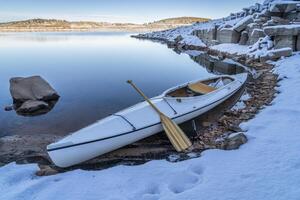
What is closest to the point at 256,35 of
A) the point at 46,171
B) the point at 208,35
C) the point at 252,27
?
the point at 252,27

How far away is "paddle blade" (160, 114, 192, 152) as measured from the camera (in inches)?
250

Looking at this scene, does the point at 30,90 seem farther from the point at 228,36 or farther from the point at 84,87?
the point at 228,36

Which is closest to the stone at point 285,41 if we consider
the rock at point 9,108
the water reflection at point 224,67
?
the water reflection at point 224,67

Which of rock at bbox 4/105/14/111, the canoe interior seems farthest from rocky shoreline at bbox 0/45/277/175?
rock at bbox 4/105/14/111

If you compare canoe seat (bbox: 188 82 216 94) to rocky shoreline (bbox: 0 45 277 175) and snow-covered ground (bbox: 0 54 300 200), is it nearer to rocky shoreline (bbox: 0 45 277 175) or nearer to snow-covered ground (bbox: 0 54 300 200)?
rocky shoreline (bbox: 0 45 277 175)

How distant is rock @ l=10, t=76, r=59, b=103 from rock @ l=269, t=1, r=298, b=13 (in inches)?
822

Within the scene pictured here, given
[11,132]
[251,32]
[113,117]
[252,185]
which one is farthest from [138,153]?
[251,32]

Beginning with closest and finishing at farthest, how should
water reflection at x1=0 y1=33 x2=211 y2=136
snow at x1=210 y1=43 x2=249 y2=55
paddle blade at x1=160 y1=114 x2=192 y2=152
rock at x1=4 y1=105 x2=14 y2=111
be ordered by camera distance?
paddle blade at x1=160 y1=114 x2=192 y2=152 < water reflection at x1=0 y1=33 x2=211 y2=136 < rock at x1=4 y1=105 x2=14 y2=111 < snow at x1=210 y1=43 x2=249 y2=55

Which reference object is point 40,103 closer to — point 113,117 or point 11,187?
point 113,117

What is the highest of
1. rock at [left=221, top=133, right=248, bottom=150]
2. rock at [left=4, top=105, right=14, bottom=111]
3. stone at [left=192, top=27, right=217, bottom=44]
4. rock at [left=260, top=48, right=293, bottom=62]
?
stone at [left=192, top=27, right=217, bottom=44]

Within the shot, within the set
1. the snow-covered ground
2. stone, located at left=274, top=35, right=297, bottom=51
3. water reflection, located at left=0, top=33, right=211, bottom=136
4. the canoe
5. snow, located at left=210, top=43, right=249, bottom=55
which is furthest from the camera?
snow, located at left=210, top=43, right=249, bottom=55

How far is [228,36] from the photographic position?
27594 mm

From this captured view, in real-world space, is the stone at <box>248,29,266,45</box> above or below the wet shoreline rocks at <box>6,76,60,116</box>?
above

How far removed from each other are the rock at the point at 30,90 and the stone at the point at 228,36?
66.4ft
